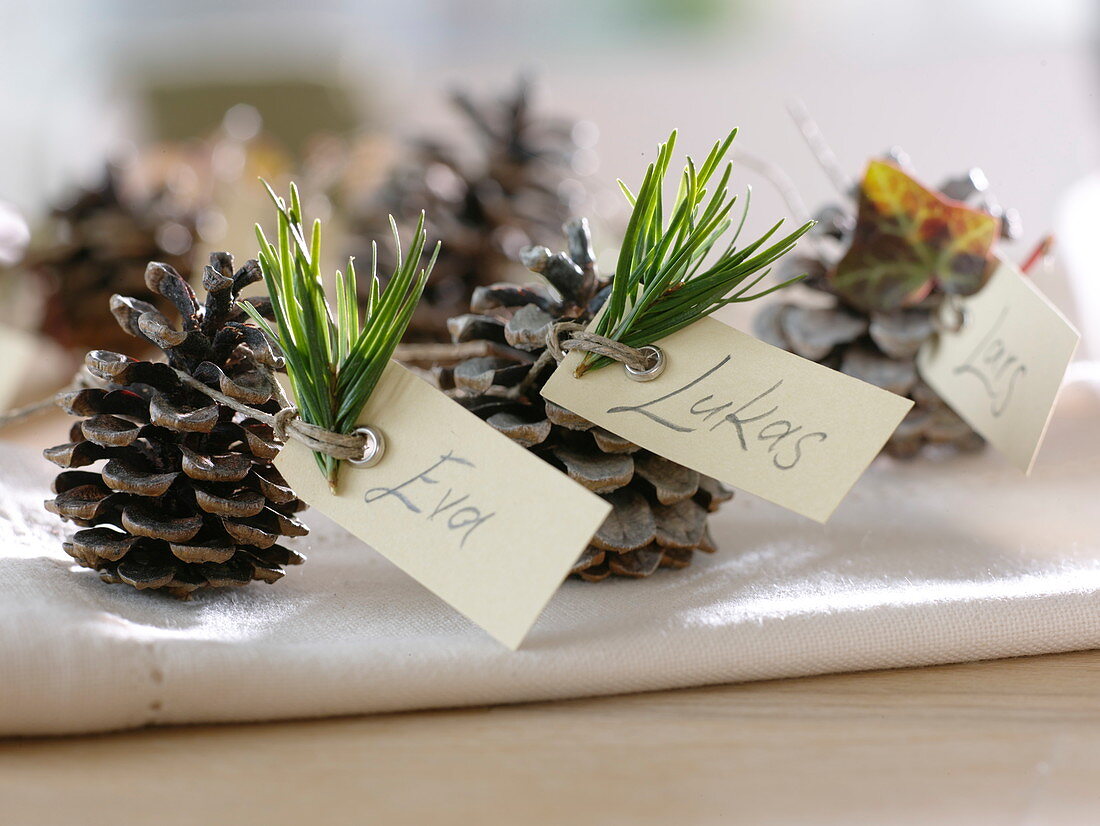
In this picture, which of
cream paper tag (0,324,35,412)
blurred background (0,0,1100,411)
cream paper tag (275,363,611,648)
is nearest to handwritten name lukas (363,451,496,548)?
cream paper tag (275,363,611,648)

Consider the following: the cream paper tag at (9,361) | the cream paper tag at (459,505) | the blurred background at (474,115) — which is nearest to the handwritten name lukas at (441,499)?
the cream paper tag at (459,505)

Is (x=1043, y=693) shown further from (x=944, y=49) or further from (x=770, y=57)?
(x=770, y=57)

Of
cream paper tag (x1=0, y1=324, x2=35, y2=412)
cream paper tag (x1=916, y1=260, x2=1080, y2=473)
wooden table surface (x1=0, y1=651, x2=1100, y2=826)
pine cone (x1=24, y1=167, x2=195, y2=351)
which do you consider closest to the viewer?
wooden table surface (x1=0, y1=651, x2=1100, y2=826)

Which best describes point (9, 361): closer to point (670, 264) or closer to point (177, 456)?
point (177, 456)

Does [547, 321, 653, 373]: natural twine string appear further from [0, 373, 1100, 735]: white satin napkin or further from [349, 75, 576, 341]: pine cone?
[349, 75, 576, 341]: pine cone

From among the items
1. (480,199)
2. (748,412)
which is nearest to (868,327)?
(748,412)

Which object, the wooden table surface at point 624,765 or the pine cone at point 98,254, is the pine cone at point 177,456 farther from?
the pine cone at point 98,254
